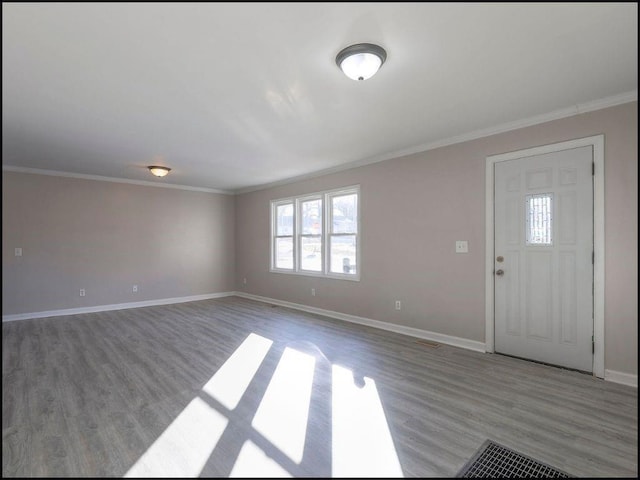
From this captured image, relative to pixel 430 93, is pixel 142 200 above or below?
below

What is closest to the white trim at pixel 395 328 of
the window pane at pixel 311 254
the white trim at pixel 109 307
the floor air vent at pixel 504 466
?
the window pane at pixel 311 254

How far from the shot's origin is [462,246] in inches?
143

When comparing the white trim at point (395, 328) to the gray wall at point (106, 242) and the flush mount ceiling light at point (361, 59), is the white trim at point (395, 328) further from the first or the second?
the flush mount ceiling light at point (361, 59)

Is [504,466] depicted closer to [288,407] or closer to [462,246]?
[288,407]

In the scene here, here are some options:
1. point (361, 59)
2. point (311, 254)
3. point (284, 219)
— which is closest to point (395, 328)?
point (311, 254)

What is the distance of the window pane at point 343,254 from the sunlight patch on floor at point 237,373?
1.75 metres

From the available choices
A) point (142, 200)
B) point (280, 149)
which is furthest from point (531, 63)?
point (142, 200)

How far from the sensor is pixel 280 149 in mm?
4094

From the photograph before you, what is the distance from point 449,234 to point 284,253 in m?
3.29

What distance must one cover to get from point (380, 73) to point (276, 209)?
4290 mm

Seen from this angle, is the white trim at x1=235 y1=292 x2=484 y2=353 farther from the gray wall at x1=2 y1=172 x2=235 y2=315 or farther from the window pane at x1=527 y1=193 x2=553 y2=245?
the gray wall at x1=2 y1=172 x2=235 y2=315

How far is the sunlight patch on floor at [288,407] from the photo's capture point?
189 centimetres

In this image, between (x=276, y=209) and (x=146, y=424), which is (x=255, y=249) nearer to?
(x=276, y=209)

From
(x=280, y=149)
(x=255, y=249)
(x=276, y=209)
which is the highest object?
(x=280, y=149)
